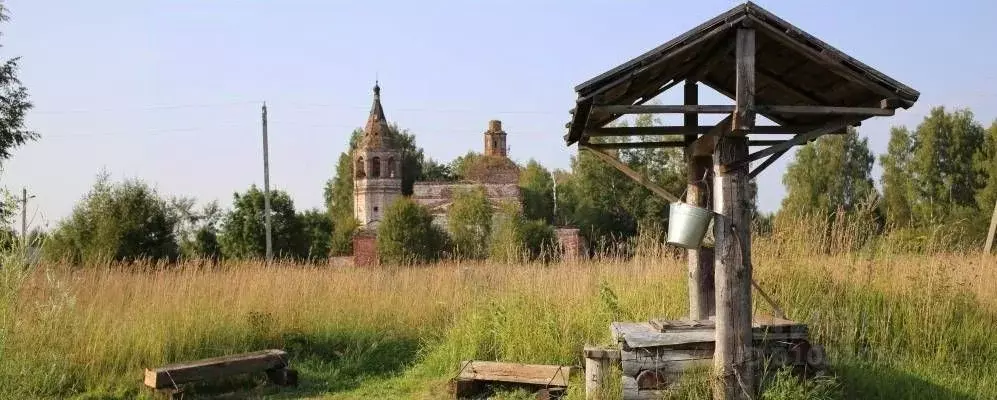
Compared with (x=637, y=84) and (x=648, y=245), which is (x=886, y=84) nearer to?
(x=637, y=84)

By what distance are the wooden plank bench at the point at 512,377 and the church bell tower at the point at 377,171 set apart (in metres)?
42.8

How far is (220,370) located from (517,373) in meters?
2.69

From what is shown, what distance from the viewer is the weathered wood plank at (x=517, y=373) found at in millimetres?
6352

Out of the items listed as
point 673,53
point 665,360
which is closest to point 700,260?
point 665,360

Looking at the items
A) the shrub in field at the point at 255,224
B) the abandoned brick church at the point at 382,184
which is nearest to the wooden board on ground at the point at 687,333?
the shrub in field at the point at 255,224

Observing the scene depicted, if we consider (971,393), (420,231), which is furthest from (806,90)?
(420,231)

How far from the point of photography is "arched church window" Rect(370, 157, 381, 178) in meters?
49.4

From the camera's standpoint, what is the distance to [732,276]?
4.88 metres

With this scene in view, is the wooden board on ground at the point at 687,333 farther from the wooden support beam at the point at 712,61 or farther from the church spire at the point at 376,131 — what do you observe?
the church spire at the point at 376,131

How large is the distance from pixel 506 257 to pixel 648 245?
1978 mm

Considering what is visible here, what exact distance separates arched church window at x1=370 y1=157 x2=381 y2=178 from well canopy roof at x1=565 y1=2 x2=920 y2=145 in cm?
4427

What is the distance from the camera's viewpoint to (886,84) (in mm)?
4812

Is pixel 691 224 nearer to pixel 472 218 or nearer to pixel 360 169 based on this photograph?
pixel 472 218

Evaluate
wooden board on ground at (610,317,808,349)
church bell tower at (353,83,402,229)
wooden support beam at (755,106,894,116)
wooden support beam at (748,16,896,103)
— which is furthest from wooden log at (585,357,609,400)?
church bell tower at (353,83,402,229)
